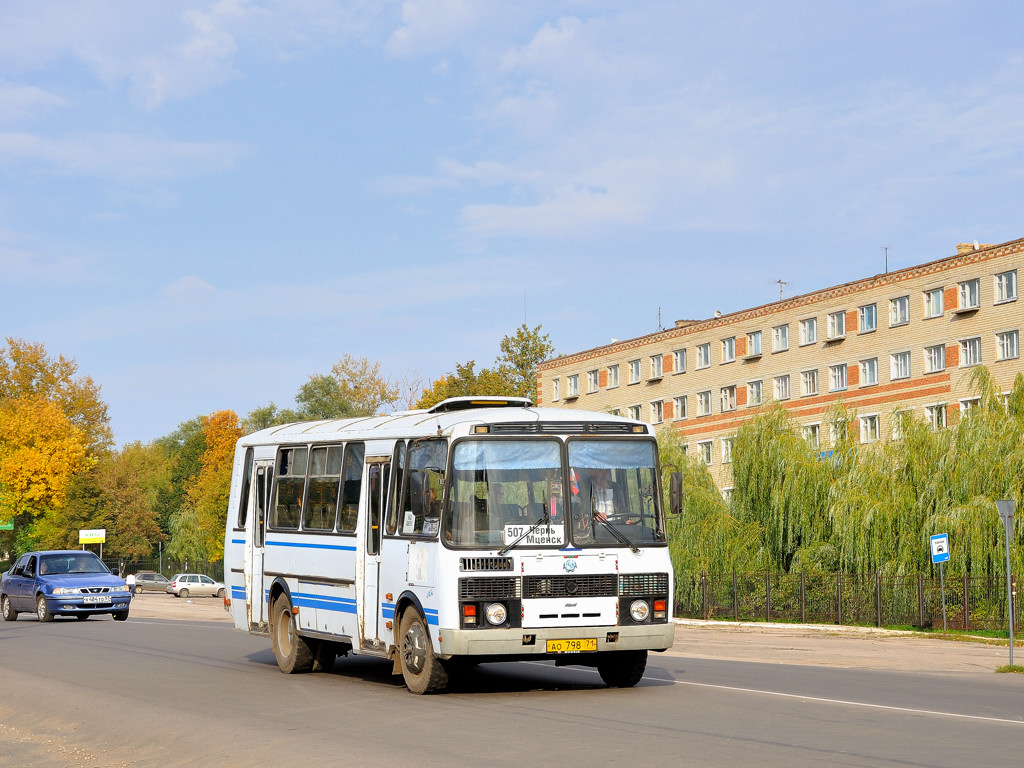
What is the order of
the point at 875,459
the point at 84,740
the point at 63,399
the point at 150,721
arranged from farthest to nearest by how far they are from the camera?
the point at 63,399
the point at 875,459
the point at 150,721
the point at 84,740

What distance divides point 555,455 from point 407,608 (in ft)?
7.86

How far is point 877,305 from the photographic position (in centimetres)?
6762

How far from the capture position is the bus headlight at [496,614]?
47.2 feet

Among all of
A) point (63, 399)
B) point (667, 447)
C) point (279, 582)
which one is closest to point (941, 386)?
point (667, 447)

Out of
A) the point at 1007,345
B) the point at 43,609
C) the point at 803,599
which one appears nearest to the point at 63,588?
the point at 43,609

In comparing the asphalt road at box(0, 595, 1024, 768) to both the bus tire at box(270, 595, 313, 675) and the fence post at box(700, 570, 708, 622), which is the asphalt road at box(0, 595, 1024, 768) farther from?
the fence post at box(700, 570, 708, 622)

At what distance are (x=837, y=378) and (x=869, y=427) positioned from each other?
4024 mm

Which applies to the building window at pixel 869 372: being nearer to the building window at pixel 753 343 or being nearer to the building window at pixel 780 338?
the building window at pixel 780 338

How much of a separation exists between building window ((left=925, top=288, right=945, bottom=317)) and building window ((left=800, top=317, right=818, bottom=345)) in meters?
7.89

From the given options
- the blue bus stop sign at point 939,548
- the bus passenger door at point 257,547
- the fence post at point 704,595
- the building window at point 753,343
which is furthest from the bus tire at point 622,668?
the building window at point 753,343

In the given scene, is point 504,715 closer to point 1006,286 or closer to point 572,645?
point 572,645

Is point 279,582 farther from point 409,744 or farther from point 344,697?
point 409,744

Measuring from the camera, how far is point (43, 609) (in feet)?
114

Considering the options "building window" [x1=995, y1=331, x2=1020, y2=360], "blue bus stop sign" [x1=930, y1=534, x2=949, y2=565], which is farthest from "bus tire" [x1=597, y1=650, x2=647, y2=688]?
"building window" [x1=995, y1=331, x2=1020, y2=360]
